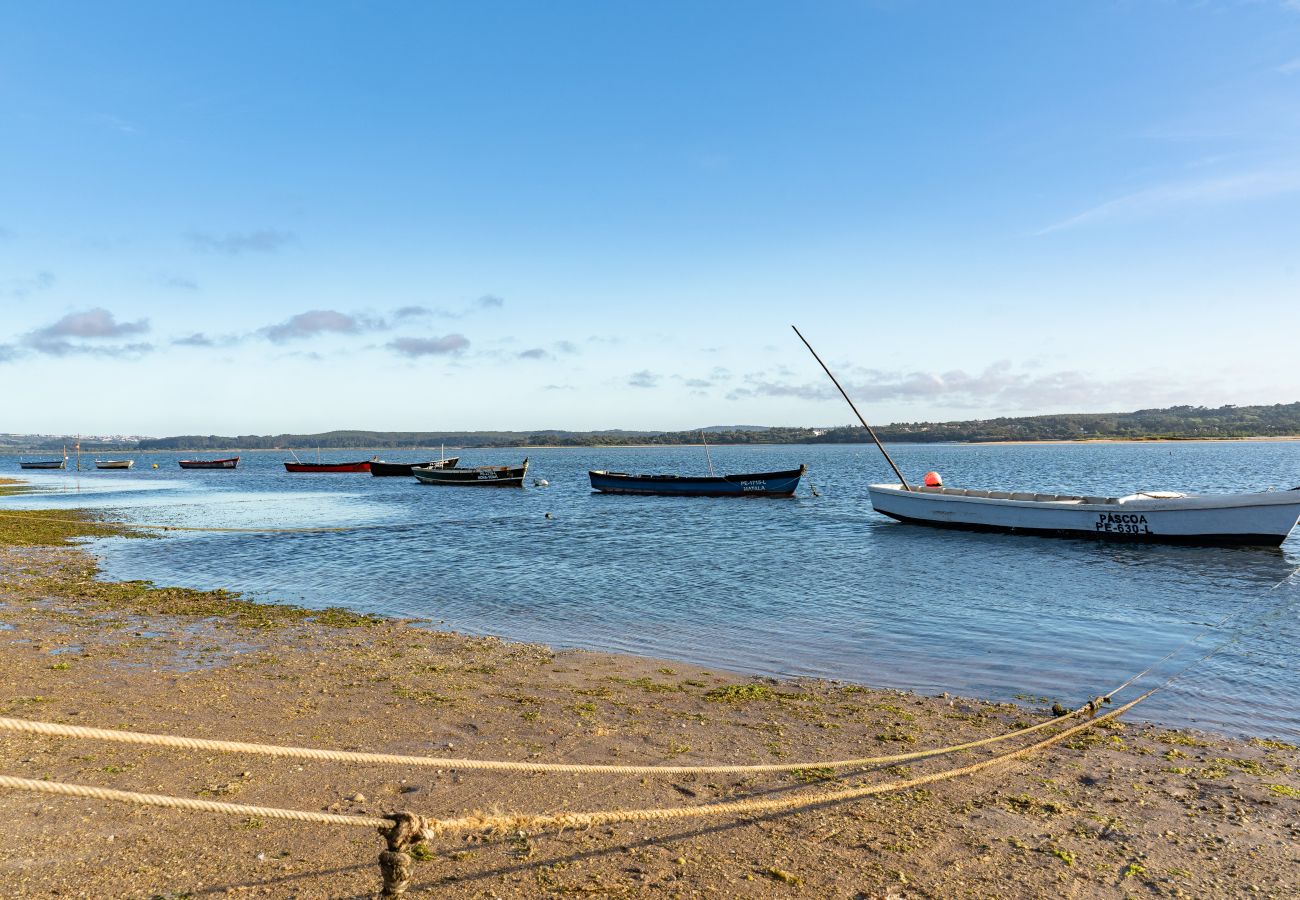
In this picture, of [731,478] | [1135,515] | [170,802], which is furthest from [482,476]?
[170,802]

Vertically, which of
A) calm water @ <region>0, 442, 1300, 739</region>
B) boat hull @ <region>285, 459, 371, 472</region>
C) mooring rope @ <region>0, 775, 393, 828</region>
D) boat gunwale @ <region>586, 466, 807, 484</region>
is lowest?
calm water @ <region>0, 442, 1300, 739</region>

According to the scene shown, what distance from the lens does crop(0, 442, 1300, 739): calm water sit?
11.5 metres

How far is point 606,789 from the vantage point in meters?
6.39

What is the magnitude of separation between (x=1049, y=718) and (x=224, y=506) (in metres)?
50.4

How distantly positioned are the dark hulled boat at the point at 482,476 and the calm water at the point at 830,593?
94.1 feet

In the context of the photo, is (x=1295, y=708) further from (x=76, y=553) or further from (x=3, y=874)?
(x=76, y=553)

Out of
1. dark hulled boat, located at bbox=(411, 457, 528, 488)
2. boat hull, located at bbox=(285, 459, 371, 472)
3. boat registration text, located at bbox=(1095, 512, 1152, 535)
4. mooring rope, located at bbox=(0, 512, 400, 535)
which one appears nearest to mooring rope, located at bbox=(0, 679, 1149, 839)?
boat registration text, located at bbox=(1095, 512, 1152, 535)

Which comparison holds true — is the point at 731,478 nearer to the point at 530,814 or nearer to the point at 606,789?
the point at 606,789

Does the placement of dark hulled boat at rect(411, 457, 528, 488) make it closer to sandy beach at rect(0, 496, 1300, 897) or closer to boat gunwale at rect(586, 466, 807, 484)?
boat gunwale at rect(586, 466, 807, 484)

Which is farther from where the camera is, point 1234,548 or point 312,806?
point 1234,548

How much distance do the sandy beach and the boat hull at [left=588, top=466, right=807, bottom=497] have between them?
1625 inches

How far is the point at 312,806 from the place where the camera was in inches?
232

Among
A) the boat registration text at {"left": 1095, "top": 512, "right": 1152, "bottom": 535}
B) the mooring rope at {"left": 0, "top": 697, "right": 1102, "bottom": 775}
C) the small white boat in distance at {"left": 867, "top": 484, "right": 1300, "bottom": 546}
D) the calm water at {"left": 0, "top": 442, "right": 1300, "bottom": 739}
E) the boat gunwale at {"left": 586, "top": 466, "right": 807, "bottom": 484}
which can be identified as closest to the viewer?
the mooring rope at {"left": 0, "top": 697, "right": 1102, "bottom": 775}

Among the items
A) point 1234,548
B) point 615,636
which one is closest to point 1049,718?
point 615,636
